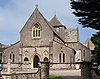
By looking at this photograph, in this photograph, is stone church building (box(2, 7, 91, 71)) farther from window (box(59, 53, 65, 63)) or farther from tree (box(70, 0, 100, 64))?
tree (box(70, 0, 100, 64))

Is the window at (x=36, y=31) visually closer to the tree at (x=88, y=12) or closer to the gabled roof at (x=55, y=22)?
the gabled roof at (x=55, y=22)

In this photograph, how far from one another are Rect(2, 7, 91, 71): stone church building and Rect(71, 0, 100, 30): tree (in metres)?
27.6

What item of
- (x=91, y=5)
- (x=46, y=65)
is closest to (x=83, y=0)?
(x=91, y=5)

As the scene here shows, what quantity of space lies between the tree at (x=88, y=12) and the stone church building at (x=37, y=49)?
27.6m

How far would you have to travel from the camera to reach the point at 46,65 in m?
24.7

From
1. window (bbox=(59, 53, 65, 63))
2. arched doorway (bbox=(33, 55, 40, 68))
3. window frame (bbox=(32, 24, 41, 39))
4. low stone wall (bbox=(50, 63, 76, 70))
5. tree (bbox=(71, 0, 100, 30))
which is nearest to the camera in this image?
tree (bbox=(71, 0, 100, 30))

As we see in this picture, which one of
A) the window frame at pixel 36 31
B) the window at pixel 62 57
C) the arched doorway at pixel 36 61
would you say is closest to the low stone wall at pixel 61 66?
the window at pixel 62 57

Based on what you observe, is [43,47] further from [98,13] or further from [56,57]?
[98,13]

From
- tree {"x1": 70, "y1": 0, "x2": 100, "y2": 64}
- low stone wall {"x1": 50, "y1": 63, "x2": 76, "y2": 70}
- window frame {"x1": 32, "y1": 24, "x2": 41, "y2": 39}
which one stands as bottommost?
low stone wall {"x1": 50, "y1": 63, "x2": 76, "y2": 70}

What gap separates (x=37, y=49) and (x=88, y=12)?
31.3 meters

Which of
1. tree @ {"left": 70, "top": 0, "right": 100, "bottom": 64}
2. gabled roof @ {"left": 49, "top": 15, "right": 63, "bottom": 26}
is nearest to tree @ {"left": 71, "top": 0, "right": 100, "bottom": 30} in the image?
tree @ {"left": 70, "top": 0, "right": 100, "bottom": 64}

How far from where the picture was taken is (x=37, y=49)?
5456cm

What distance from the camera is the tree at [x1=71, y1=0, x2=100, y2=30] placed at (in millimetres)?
23402

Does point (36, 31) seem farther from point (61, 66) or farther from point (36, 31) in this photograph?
point (61, 66)
